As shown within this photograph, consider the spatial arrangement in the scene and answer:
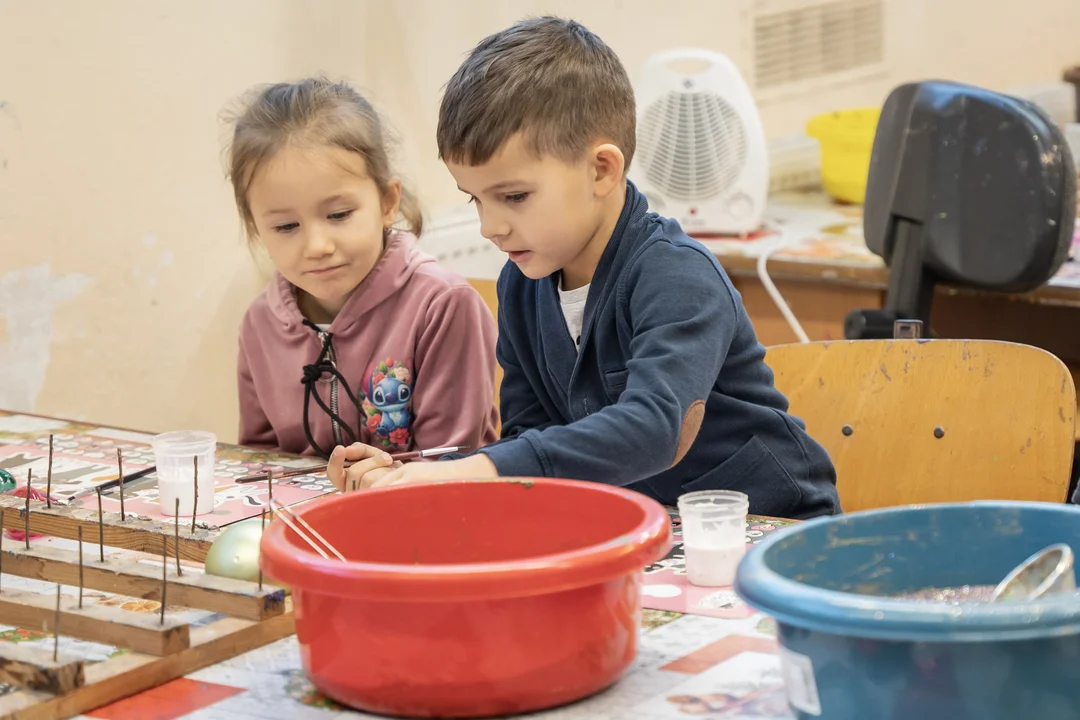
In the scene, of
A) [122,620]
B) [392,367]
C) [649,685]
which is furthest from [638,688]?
[392,367]

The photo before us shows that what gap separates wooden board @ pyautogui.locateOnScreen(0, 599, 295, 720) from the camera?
84cm

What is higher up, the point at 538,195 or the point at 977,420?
the point at 538,195

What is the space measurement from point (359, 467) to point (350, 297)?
626 millimetres

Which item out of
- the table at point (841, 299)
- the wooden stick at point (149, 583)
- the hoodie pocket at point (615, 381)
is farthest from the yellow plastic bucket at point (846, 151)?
the wooden stick at point (149, 583)

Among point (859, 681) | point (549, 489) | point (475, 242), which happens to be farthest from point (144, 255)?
point (859, 681)

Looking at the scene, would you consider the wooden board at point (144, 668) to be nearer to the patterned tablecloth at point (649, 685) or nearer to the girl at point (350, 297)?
the patterned tablecloth at point (649, 685)

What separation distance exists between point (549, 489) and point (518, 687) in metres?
0.21

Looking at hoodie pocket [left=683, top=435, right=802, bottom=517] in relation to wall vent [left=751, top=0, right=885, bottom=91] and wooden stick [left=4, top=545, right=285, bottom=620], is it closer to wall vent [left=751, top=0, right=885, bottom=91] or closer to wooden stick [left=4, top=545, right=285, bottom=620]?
wooden stick [left=4, top=545, right=285, bottom=620]

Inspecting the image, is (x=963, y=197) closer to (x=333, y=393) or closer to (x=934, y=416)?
(x=934, y=416)

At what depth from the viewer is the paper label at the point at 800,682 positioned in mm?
734

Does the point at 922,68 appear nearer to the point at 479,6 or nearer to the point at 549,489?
the point at 479,6

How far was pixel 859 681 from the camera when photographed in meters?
0.71

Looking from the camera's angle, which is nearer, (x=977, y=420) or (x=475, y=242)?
(x=977, y=420)

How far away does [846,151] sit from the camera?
3.31 m
